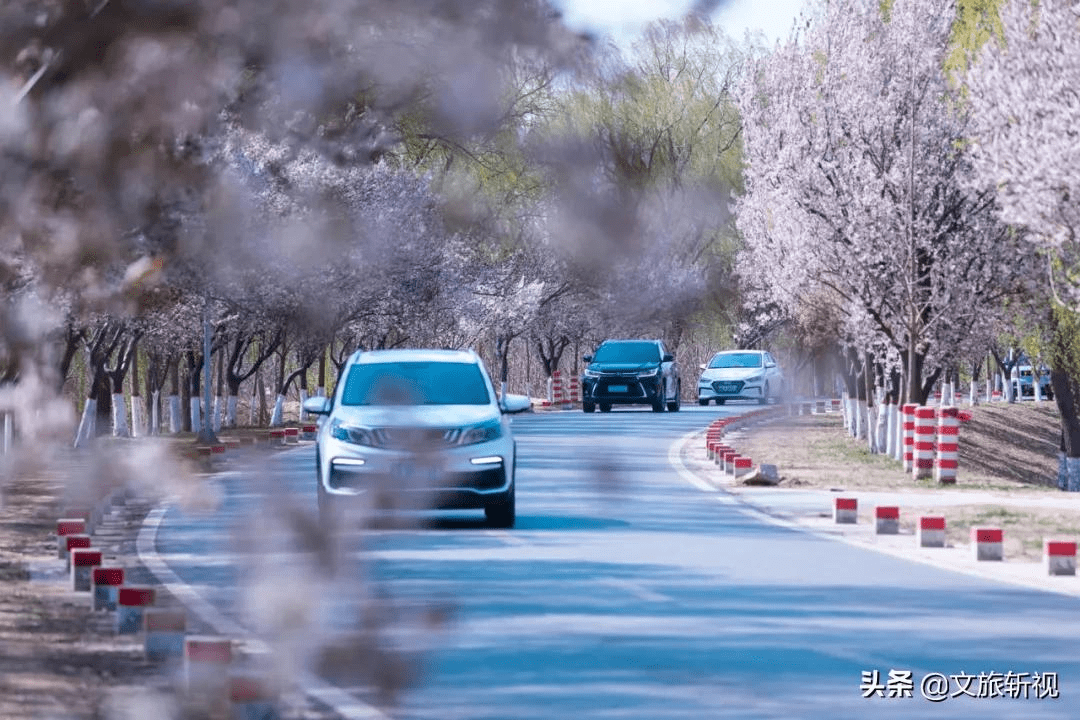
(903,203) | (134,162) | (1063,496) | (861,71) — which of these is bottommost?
(1063,496)

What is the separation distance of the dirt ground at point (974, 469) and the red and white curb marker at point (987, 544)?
32 cm

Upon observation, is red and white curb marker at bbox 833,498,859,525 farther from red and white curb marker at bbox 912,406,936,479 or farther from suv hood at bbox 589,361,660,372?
suv hood at bbox 589,361,660,372

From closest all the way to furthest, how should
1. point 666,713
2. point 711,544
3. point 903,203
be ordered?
point 666,713 → point 711,544 → point 903,203

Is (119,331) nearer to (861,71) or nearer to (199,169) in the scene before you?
(861,71)

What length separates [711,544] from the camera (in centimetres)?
1911

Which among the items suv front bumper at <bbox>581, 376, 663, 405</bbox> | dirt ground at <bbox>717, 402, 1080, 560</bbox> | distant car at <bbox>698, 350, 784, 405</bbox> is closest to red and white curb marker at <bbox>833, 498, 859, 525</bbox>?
dirt ground at <bbox>717, 402, 1080, 560</bbox>

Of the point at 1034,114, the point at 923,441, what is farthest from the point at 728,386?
the point at 1034,114

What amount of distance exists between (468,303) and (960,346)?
104 ft

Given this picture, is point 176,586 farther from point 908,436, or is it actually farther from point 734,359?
point 734,359

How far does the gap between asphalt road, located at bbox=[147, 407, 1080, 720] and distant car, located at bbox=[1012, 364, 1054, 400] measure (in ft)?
231

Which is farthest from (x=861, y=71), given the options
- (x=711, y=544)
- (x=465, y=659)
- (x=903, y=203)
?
(x=465, y=659)

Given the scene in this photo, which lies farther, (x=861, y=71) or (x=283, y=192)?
(x=861, y=71)

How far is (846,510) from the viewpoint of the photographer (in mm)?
22078

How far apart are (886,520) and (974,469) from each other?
2860cm
